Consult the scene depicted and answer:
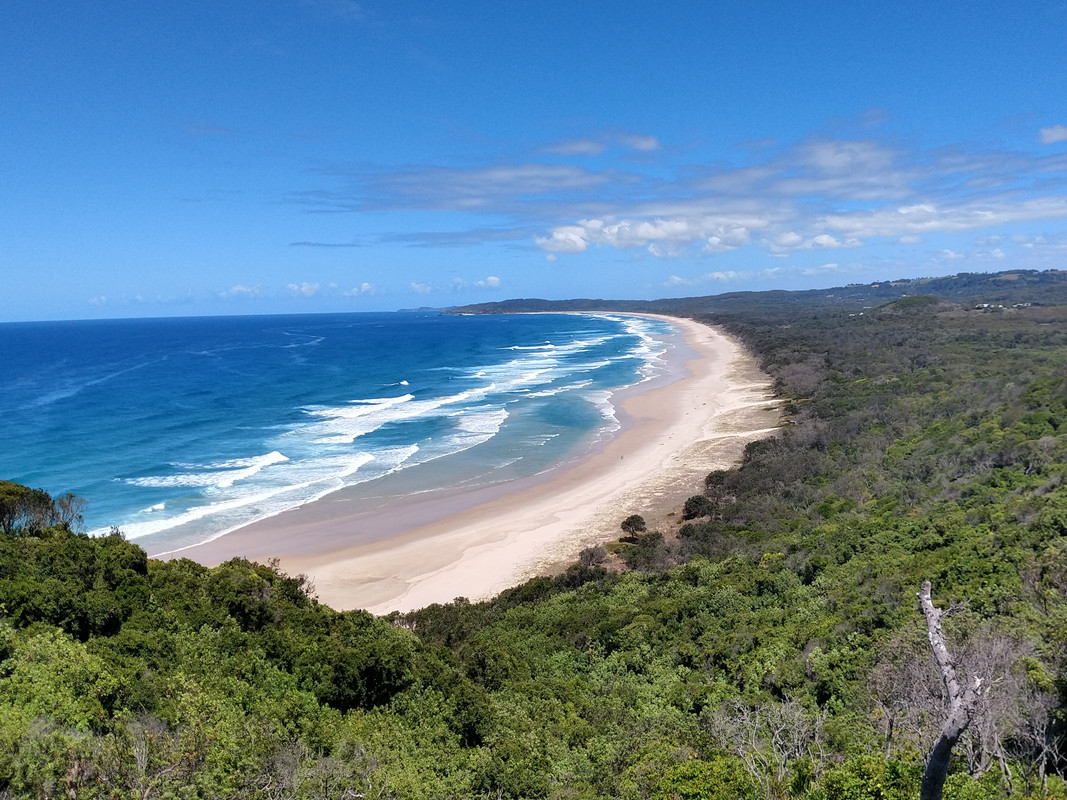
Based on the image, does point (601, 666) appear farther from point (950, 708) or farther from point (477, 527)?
point (477, 527)

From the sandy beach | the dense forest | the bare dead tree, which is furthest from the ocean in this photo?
the bare dead tree

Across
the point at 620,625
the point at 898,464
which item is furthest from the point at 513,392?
the point at 620,625

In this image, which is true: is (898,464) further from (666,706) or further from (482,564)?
Answer: (666,706)

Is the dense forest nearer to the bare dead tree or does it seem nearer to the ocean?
the bare dead tree

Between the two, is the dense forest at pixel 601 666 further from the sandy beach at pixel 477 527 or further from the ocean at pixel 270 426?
the ocean at pixel 270 426

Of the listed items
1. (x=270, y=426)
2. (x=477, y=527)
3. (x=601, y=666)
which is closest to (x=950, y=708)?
(x=601, y=666)
